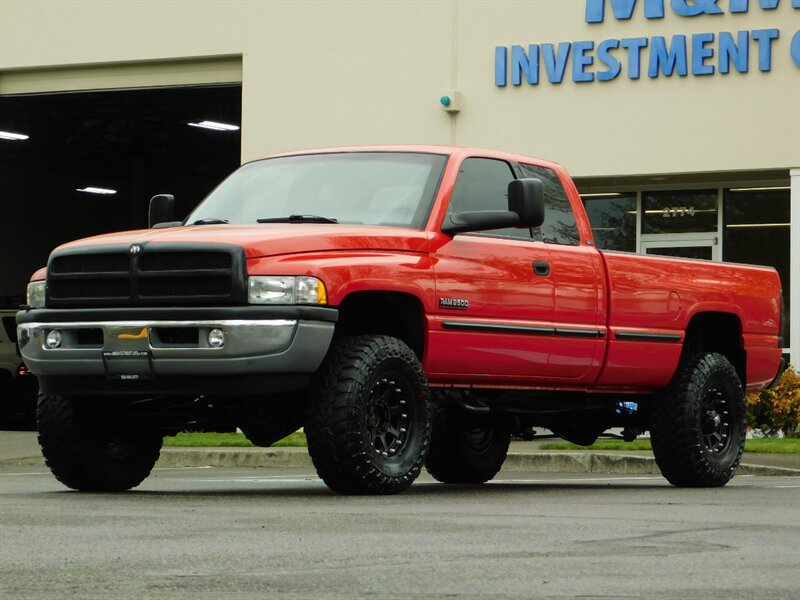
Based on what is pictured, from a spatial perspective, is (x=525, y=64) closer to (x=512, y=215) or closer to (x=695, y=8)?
(x=695, y=8)

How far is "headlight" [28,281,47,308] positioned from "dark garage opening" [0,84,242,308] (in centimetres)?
2114

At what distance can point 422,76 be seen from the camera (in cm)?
2383

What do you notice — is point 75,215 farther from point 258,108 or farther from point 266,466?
point 266,466

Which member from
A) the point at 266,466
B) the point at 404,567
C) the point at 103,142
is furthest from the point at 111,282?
the point at 103,142

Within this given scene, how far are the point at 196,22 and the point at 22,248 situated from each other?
19.1m

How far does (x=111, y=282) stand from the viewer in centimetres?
987

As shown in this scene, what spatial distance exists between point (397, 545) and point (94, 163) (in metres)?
38.2

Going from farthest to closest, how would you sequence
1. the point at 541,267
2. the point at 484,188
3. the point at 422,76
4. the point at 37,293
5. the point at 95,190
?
the point at 95,190 < the point at 422,76 < the point at 484,188 < the point at 541,267 < the point at 37,293

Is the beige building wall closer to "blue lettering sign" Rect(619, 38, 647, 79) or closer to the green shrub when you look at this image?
"blue lettering sign" Rect(619, 38, 647, 79)

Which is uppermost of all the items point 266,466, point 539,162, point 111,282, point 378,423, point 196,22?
point 196,22

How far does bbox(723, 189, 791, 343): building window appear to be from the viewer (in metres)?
A: 22.9

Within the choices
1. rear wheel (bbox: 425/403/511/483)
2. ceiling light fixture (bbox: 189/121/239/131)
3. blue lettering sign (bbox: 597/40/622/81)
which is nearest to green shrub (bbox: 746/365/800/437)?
blue lettering sign (bbox: 597/40/622/81)

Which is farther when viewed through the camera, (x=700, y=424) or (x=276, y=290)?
(x=700, y=424)

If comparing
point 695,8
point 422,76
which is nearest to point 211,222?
point 695,8
